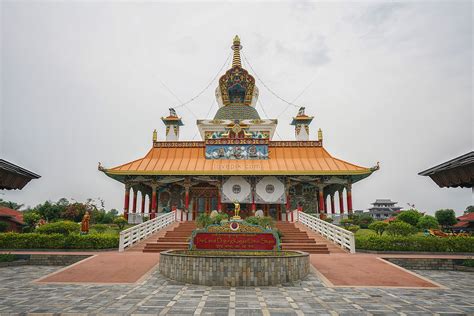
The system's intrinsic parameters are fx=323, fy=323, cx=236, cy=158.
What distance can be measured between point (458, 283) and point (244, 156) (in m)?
18.7

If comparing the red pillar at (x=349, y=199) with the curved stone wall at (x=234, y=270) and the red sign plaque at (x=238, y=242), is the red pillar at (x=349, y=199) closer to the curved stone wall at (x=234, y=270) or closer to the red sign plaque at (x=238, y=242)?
the red sign plaque at (x=238, y=242)

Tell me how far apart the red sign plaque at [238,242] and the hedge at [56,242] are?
7003 millimetres

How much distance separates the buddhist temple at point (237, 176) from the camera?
2517 centimetres

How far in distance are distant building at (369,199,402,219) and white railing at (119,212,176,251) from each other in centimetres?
7317

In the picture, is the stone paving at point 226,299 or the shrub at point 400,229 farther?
the shrub at point 400,229

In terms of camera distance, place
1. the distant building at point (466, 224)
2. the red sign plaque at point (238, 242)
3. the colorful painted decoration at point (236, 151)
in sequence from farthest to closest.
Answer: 1. the distant building at point (466, 224)
2. the colorful painted decoration at point (236, 151)
3. the red sign plaque at point (238, 242)

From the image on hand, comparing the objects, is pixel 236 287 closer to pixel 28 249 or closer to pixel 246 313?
pixel 246 313

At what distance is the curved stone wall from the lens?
29.3 ft

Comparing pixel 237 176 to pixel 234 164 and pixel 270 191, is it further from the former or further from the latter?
pixel 270 191

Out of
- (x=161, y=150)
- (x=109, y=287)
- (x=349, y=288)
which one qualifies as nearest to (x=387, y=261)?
(x=349, y=288)

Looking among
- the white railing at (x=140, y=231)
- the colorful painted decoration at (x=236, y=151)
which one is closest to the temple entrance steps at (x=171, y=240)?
the white railing at (x=140, y=231)

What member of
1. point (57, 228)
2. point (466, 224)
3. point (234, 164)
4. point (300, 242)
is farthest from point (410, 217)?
point (57, 228)

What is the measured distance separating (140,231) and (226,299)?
11374 millimetres

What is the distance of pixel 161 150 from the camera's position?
92.8ft
